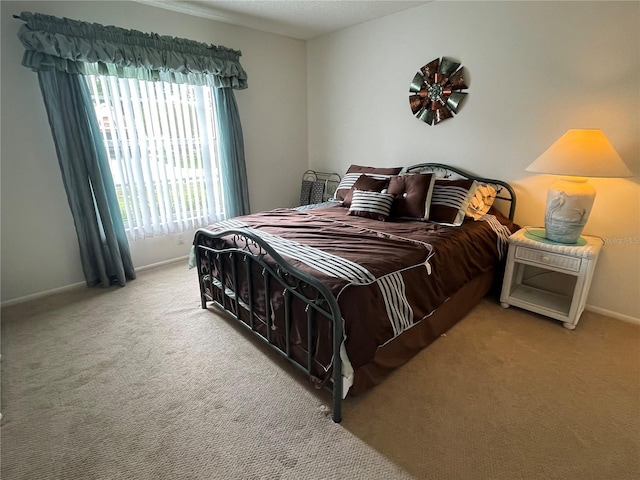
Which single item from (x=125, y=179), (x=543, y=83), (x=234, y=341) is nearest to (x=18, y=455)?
(x=234, y=341)

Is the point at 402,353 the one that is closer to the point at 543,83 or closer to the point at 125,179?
the point at 543,83

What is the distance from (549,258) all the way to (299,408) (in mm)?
2036

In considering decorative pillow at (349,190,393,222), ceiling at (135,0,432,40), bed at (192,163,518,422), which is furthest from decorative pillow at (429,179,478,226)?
ceiling at (135,0,432,40)

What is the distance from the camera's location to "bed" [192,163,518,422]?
5.42 feet

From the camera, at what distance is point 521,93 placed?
2.70 m

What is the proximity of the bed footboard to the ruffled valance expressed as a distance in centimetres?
172

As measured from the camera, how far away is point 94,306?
281cm

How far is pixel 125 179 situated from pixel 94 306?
1.22 m

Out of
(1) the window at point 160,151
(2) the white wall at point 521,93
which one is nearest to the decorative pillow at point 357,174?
(2) the white wall at point 521,93

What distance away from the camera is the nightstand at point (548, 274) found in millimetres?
2303

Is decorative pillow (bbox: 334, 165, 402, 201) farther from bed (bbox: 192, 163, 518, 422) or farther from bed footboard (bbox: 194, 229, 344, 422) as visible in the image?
bed footboard (bbox: 194, 229, 344, 422)

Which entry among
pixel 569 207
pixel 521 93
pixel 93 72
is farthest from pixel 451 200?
pixel 93 72

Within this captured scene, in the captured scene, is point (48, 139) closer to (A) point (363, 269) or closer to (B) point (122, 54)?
(B) point (122, 54)

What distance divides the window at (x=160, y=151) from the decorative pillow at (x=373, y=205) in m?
1.85
